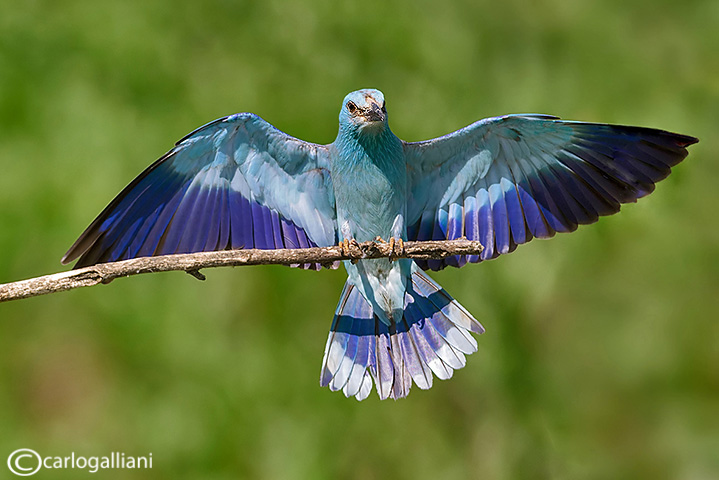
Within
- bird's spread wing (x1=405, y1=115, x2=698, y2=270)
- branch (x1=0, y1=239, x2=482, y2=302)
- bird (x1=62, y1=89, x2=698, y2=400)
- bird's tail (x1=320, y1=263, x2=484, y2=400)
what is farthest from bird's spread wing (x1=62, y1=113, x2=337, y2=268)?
branch (x1=0, y1=239, x2=482, y2=302)

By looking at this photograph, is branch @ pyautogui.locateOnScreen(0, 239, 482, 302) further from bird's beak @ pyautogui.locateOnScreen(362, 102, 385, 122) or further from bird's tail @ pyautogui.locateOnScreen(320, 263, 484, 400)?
bird's tail @ pyautogui.locateOnScreen(320, 263, 484, 400)

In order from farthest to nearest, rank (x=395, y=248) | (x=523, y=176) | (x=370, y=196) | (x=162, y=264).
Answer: (x=523, y=176)
(x=370, y=196)
(x=395, y=248)
(x=162, y=264)

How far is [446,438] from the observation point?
5219 mm

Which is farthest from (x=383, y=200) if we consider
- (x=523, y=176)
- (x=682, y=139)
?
(x=682, y=139)

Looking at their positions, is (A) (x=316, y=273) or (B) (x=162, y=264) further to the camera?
(A) (x=316, y=273)

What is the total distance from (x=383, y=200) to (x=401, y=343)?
811 millimetres

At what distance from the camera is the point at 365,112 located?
11.6ft

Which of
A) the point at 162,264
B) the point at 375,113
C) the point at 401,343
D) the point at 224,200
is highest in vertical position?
the point at 375,113

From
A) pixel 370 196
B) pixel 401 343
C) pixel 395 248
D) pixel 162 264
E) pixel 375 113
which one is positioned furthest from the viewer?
pixel 401 343

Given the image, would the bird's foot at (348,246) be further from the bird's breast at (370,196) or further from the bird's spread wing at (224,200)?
the bird's spread wing at (224,200)

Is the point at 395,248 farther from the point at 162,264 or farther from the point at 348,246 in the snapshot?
the point at 162,264

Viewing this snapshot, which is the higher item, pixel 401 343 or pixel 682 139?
pixel 682 139

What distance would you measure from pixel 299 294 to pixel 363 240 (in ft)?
5.18

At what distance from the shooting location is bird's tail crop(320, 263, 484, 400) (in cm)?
396
